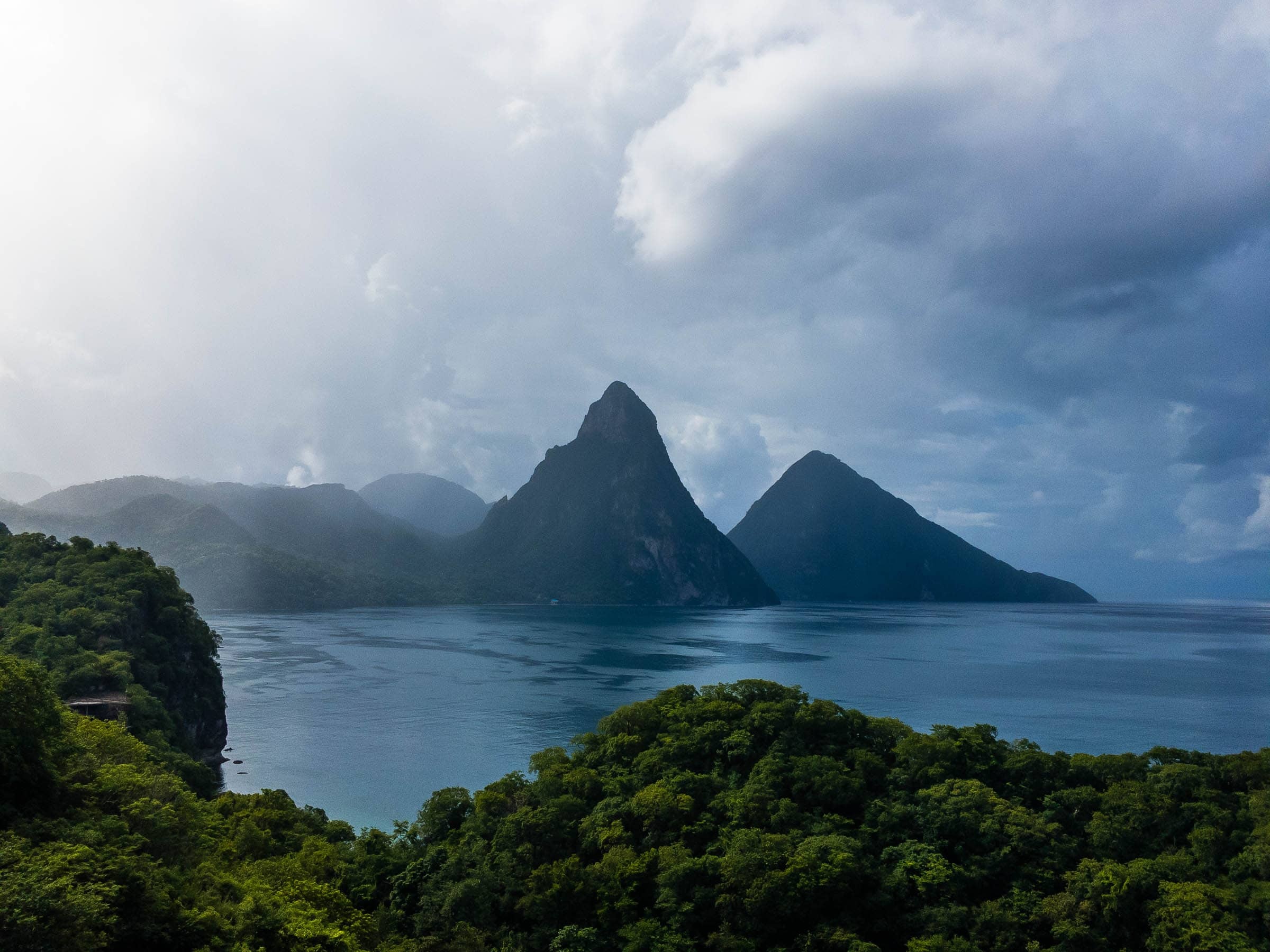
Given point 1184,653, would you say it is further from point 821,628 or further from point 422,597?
point 422,597

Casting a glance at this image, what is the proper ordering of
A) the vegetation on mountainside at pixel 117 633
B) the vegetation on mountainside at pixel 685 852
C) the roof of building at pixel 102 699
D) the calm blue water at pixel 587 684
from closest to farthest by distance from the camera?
the vegetation on mountainside at pixel 685 852 < the roof of building at pixel 102 699 < the vegetation on mountainside at pixel 117 633 < the calm blue water at pixel 587 684

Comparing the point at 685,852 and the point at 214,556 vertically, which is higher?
the point at 214,556

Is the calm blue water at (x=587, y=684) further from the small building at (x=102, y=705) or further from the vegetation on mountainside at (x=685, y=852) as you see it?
the vegetation on mountainside at (x=685, y=852)

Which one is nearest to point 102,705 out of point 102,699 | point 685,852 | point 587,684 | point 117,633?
point 102,699

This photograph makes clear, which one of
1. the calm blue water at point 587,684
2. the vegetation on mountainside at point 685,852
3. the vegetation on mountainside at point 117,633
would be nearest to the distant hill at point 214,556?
the calm blue water at point 587,684

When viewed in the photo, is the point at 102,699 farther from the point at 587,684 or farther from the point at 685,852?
the point at 587,684

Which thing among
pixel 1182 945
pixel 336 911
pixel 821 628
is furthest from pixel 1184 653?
pixel 336 911

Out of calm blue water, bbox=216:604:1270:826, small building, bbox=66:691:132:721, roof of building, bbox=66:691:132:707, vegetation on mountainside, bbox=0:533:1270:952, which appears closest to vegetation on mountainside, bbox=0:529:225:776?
roof of building, bbox=66:691:132:707
